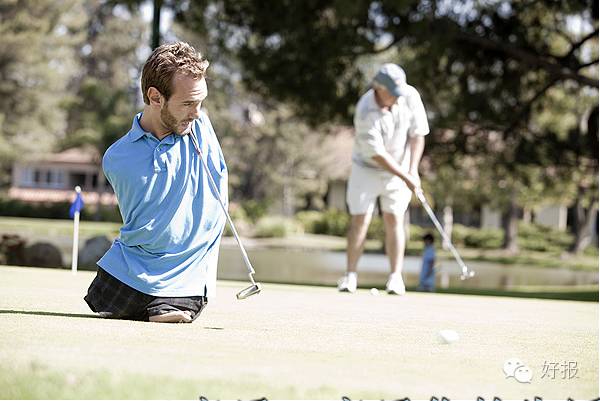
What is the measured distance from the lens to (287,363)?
3.91 m

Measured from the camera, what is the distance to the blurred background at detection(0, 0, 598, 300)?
1650cm

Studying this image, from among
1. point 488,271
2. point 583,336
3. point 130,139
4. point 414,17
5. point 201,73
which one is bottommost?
point 488,271

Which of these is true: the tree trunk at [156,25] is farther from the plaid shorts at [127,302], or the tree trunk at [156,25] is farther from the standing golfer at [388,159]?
the plaid shorts at [127,302]

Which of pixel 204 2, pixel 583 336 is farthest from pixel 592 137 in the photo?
pixel 583 336

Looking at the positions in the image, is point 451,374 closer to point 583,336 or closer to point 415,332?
point 415,332

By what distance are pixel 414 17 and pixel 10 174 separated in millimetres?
53023

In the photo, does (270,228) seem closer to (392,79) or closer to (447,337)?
(392,79)

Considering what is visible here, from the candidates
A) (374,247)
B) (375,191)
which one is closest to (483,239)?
(374,247)

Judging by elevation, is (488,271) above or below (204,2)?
below

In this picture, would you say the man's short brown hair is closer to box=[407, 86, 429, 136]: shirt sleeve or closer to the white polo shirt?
the white polo shirt

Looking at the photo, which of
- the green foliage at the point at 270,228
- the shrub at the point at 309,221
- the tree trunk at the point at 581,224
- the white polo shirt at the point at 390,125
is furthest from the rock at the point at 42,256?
the shrub at the point at 309,221

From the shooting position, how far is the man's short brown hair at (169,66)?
5.29m

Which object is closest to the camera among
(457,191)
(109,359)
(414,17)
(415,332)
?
(109,359)

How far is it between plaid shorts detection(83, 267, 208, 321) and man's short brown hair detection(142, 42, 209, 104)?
3.35ft
